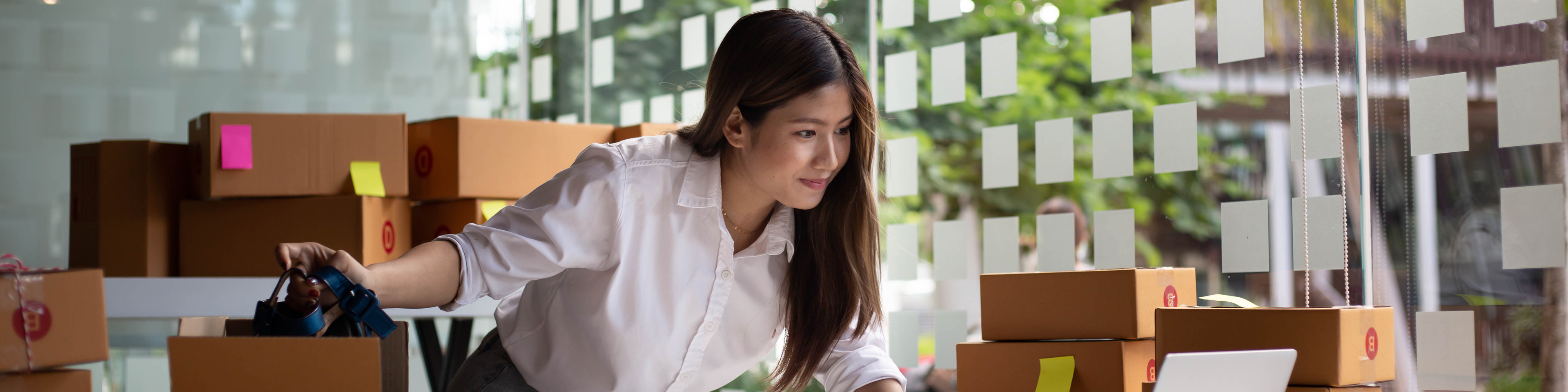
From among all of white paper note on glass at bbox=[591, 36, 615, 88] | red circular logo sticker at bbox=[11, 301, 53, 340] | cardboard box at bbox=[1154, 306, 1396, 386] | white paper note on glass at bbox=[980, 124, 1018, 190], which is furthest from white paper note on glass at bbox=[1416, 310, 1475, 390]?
white paper note on glass at bbox=[591, 36, 615, 88]

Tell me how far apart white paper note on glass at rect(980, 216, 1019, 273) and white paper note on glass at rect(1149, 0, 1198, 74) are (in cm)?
42

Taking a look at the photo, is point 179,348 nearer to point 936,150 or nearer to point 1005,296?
point 1005,296

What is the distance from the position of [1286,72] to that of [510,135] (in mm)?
1689

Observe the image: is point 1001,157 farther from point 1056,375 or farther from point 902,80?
point 1056,375

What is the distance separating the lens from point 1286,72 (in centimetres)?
177

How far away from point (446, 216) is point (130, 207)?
683 mm

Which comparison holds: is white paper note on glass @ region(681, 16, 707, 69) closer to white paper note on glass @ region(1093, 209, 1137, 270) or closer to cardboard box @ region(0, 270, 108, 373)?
white paper note on glass @ region(1093, 209, 1137, 270)

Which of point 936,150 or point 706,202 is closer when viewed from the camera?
point 706,202


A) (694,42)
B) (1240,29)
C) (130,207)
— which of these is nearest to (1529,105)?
(1240,29)

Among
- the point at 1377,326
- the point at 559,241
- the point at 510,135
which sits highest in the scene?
the point at 510,135

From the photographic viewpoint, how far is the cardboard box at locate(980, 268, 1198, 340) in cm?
154

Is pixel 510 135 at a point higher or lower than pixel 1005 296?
higher

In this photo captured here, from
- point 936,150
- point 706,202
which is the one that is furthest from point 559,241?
point 936,150

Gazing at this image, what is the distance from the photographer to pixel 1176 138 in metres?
1.85
